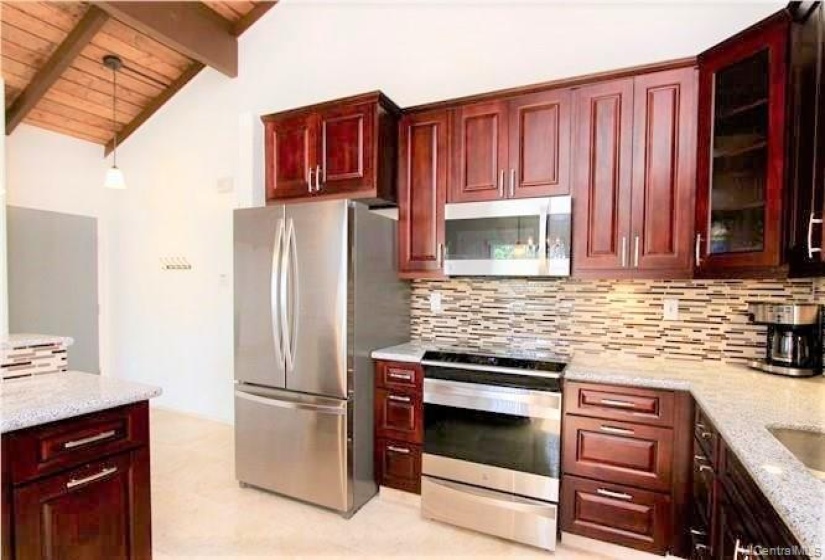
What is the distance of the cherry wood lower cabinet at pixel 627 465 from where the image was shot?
73.2 inches

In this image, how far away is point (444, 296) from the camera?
292 centimetres

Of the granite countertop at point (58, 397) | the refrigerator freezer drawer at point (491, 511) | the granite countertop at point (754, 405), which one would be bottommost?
the refrigerator freezer drawer at point (491, 511)

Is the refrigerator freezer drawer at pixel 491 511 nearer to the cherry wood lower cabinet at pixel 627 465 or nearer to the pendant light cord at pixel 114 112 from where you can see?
the cherry wood lower cabinet at pixel 627 465

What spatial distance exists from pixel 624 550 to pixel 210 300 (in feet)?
12.4

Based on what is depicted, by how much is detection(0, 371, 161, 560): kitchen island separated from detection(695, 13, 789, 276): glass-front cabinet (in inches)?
100

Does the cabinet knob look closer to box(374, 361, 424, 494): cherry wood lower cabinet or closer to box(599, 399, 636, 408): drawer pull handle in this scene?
box(599, 399, 636, 408): drawer pull handle

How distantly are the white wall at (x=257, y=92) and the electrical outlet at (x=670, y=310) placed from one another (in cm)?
142

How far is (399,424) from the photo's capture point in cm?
247

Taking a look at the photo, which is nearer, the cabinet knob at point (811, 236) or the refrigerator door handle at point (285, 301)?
the cabinet knob at point (811, 236)

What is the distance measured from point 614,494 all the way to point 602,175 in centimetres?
162

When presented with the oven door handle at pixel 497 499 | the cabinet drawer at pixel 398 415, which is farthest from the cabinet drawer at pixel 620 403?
the cabinet drawer at pixel 398 415

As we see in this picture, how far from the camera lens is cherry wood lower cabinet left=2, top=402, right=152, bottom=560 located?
1.24 meters

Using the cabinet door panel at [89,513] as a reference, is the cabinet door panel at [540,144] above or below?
above

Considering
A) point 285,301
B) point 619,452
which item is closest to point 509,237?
point 619,452
